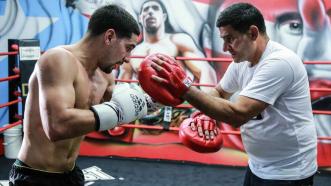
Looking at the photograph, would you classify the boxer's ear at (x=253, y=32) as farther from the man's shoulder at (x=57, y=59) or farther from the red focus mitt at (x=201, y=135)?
the man's shoulder at (x=57, y=59)

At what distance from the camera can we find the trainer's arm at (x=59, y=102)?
119cm

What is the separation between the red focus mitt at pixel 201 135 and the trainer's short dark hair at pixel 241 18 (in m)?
0.47

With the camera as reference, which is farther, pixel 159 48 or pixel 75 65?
pixel 159 48

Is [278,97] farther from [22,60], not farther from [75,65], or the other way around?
[22,60]

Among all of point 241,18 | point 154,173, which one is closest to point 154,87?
point 241,18

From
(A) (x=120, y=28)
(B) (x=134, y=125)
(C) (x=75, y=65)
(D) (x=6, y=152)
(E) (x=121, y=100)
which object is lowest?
(D) (x=6, y=152)

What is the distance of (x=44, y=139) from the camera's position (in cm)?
134

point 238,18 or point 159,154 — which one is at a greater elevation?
point 238,18

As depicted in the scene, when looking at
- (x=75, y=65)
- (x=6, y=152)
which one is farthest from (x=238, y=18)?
(x=6, y=152)

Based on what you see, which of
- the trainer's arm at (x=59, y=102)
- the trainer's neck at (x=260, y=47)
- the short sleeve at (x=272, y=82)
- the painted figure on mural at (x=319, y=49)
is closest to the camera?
the trainer's arm at (x=59, y=102)

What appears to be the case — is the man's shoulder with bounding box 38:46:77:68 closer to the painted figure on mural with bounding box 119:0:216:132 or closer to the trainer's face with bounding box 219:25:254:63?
the trainer's face with bounding box 219:25:254:63

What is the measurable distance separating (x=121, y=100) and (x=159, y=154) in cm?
203

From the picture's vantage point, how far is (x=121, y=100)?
1.33 m

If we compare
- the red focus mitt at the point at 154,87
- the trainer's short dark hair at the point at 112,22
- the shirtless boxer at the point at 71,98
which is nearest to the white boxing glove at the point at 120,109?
the shirtless boxer at the point at 71,98
